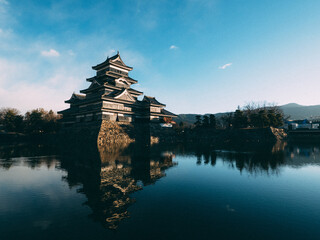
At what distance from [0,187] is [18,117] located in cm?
5087

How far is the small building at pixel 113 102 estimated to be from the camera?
32.5 m

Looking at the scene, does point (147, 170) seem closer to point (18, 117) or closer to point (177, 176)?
point (177, 176)

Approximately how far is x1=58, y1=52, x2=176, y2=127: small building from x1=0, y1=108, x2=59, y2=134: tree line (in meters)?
6.98

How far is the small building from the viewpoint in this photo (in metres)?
32.5

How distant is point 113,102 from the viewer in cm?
3306

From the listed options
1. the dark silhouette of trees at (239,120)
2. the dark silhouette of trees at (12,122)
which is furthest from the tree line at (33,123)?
the dark silhouette of trees at (239,120)

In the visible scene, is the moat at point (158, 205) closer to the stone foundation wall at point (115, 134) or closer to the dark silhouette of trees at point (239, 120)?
the stone foundation wall at point (115, 134)

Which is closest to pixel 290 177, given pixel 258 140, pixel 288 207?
pixel 288 207

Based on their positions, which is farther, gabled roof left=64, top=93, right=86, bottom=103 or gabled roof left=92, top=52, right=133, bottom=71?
gabled roof left=64, top=93, right=86, bottom=103

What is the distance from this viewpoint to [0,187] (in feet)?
26.9

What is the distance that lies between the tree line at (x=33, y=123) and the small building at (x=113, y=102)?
6.98 metres

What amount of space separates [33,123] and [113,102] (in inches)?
1055

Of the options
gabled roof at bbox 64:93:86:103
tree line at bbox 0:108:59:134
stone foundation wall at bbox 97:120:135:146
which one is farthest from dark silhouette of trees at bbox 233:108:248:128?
tree line at bbox 0:108:59:134

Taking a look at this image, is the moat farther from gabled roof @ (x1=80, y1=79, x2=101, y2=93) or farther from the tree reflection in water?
gabled roof @ (x1=80, y1=79, x2=101, y2=93)
